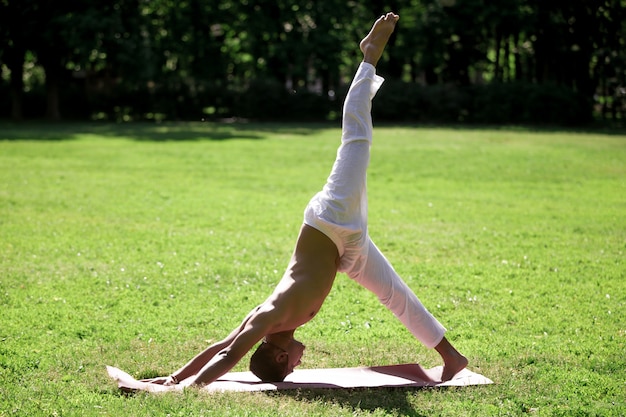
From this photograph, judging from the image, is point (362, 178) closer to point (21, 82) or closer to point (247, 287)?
point (247, 287)

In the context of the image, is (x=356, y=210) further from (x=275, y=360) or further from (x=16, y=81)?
(x=16, y=81)

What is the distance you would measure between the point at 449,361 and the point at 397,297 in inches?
24.8

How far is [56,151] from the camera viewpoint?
75.2 feet

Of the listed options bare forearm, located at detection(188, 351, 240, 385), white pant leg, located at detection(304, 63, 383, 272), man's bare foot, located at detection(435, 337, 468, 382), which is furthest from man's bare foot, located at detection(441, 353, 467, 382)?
bare forearm, located at detection(188, 351, 240, 385)

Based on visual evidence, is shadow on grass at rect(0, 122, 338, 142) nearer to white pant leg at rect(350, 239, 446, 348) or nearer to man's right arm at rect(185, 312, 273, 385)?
white pant leg at rect(350, 239, 446, 348)

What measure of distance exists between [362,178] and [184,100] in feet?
110

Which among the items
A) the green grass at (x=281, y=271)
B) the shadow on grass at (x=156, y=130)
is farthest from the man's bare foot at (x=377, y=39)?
the shadow on grass at (x=156, y=130)

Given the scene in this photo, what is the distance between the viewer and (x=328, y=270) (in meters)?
5.77

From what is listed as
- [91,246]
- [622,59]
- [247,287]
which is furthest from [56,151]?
[622,59]

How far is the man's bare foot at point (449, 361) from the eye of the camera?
604 cm

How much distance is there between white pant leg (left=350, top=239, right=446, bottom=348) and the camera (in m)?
5.94

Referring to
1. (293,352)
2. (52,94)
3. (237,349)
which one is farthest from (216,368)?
(52,94)

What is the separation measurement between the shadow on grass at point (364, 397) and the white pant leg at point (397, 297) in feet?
1.39

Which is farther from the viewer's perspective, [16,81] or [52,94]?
[52,94]
